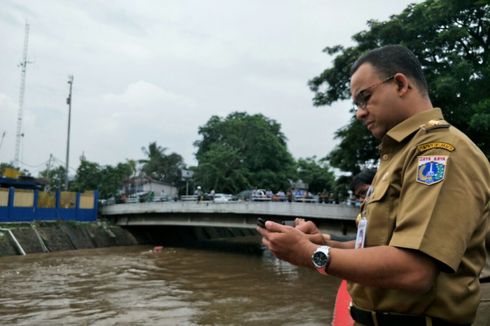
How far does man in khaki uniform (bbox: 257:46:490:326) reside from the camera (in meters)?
1.25

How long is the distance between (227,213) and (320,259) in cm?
1968

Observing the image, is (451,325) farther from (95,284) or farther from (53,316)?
(95,284)

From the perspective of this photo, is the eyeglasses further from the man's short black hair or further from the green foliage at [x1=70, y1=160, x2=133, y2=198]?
the green foliage at [x1=70, y1=160, x2=133, y2=198]

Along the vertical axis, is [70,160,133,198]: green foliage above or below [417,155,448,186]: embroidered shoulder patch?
above

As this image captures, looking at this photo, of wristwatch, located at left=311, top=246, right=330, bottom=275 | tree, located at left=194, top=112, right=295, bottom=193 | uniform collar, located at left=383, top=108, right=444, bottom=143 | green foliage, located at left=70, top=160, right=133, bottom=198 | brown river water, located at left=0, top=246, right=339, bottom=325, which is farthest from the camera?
tree, located at left=194, top=112, right=295, bottom=193

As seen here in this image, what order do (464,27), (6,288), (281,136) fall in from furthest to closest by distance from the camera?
(281,136) < (464,27) < (6,288)

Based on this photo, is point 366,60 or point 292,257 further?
point 366,60

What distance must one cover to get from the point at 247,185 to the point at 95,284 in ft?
104

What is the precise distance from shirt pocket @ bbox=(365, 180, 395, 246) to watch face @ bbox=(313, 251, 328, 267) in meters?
0.21

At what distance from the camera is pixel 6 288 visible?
1190cm

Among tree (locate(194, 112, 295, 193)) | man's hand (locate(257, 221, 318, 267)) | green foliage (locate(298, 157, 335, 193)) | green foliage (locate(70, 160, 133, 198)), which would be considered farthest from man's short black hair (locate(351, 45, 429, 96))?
green foliage (locate(298, 157, 335, 193))

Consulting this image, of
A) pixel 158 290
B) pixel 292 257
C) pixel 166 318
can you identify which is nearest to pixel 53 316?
pixel 166 318

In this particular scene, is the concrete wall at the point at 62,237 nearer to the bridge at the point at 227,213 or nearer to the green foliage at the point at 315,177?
the bridge at the point at 227,213

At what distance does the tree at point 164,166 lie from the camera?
50.9 meters
